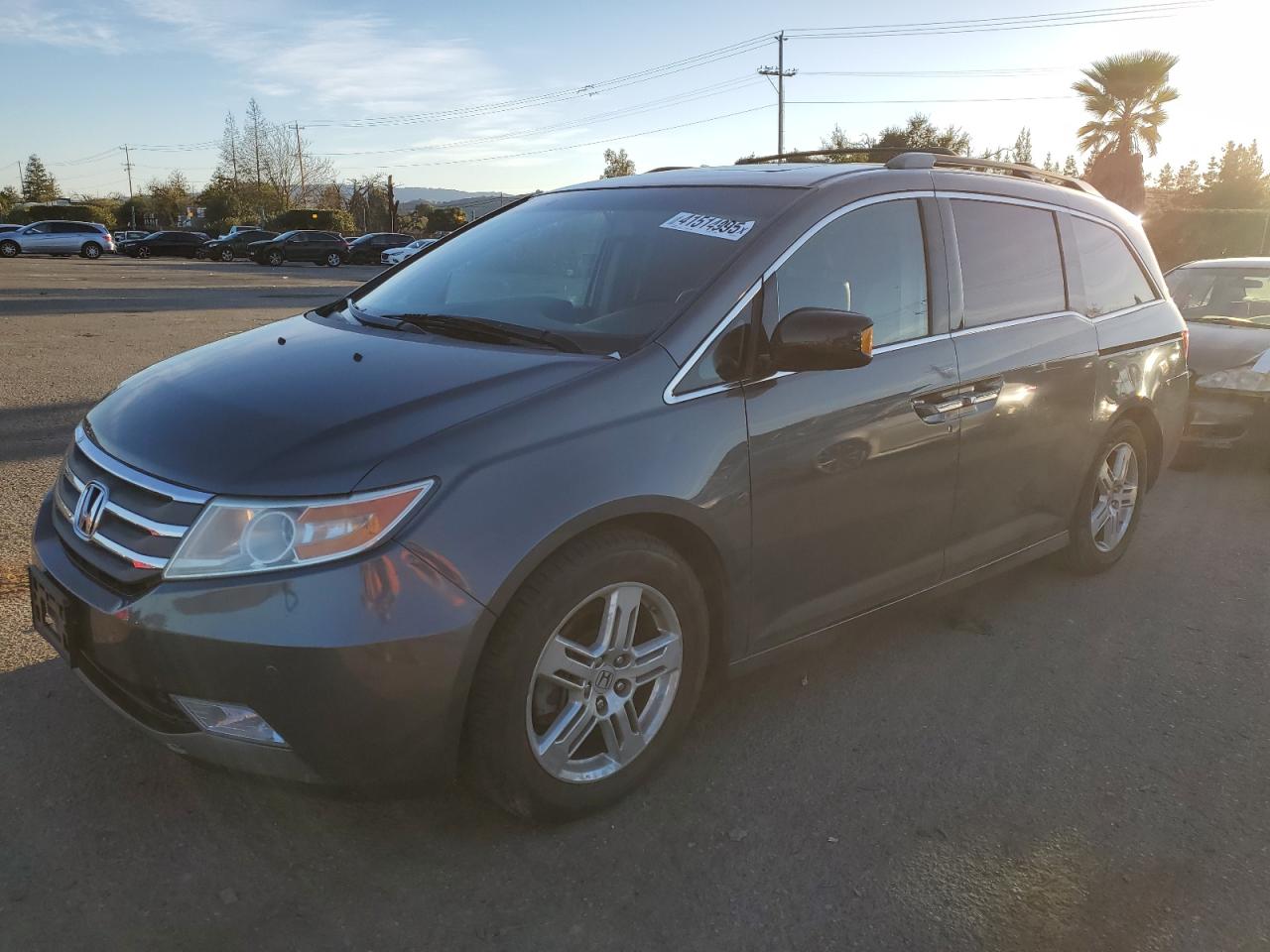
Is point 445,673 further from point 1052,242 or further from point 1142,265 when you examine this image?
point 1142,265

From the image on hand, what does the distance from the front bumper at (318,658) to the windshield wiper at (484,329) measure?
3.10 ft

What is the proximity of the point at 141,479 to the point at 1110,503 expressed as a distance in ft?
13.7

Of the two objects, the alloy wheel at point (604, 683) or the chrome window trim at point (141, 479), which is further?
the alloy wheel at point (604, 683)

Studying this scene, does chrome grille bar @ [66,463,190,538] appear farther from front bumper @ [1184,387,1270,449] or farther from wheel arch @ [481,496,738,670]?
front bumper @ [1184,387,1270,449]

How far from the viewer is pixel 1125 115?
27328 millimetres

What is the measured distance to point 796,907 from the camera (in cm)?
243

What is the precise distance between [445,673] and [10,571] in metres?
2.72

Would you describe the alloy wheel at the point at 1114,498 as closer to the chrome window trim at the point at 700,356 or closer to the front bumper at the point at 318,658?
the chrome window trim at the point at 700,356

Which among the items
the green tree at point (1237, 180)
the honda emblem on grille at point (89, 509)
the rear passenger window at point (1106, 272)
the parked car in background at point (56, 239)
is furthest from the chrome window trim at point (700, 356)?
the parked car in background at point (56, 239)

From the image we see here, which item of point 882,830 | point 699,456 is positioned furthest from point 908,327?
point 882,830

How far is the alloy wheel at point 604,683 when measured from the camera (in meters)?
2.59

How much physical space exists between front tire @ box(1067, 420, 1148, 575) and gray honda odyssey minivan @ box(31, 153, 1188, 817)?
Answer: 426 mm

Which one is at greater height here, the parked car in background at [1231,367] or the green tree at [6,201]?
the green tree at [6,201]

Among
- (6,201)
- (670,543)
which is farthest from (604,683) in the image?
(6,201)
